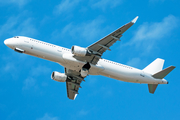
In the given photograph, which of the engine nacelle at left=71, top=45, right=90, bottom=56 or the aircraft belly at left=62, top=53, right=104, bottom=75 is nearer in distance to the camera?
the engine nacelle at left=71, top=45, right=90, bottom=56

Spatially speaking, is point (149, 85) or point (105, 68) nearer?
point (105, 68)

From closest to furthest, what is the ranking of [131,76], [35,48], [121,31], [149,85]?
[121,31] → [35,48] → [131,76] → [149,85]

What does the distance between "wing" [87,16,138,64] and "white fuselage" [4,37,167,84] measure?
5.99ft

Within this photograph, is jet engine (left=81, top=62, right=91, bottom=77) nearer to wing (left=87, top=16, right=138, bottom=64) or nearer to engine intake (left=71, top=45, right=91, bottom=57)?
wing (left=87, top=16, right=138, bottom=64)

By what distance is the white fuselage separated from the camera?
47188 mm

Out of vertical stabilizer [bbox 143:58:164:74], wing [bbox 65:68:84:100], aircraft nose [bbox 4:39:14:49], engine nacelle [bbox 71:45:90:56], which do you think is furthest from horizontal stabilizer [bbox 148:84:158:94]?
aircraft nose [bbox 4:39:14:49]

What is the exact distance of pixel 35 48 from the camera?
1854 inches

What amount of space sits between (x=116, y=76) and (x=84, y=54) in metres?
7.83

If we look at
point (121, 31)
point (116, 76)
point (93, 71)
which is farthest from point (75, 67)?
point (121, 31)

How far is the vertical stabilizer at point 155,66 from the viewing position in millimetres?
53250

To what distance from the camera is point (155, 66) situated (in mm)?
54031

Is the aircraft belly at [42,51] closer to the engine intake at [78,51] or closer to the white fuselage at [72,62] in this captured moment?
the white fuselage at [72,62]

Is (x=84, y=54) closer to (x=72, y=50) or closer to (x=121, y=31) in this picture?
(x=72, y=50)

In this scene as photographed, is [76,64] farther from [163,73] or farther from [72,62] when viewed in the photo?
[163,73]
